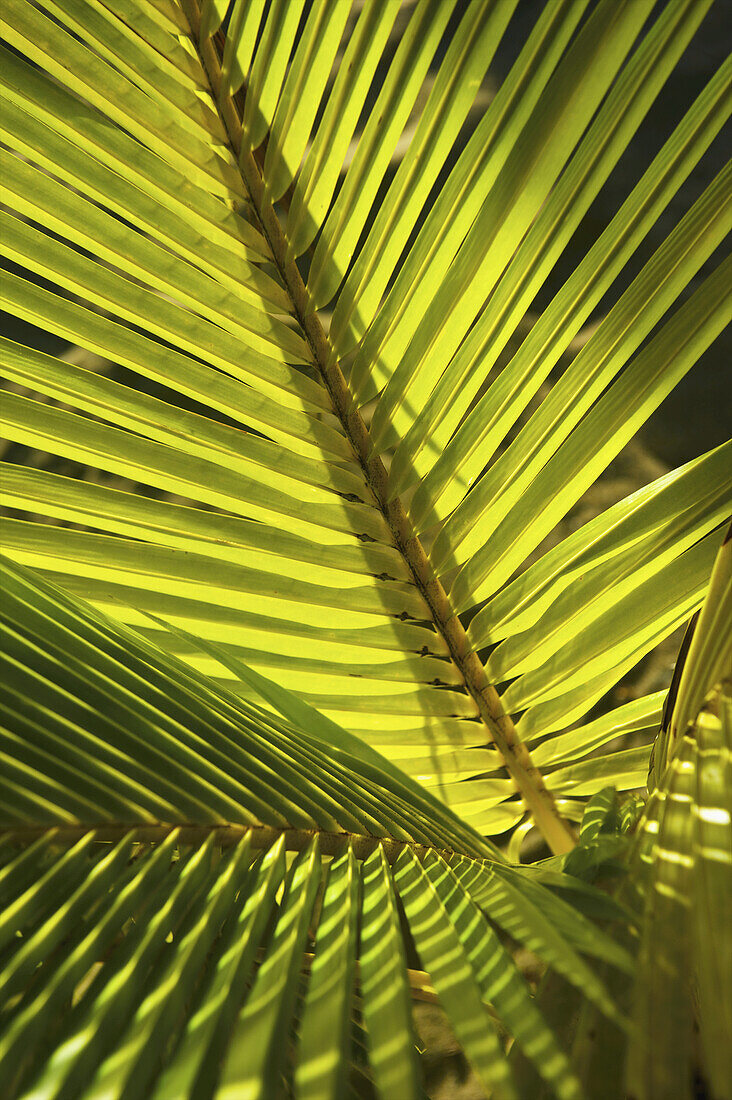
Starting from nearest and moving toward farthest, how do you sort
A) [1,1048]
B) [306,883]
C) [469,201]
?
1. [1,1048]
2. [306,883]
3. [469,201]

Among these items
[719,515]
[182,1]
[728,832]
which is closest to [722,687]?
[728,832]

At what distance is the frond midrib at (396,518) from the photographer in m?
0.57

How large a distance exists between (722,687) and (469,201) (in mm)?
364

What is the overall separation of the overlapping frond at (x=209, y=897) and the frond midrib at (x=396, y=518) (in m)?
0.22

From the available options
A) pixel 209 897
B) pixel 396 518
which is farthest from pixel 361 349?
pixel 209 897

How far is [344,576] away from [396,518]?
7 centimetres

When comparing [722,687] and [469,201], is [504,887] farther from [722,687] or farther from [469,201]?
[469,201]

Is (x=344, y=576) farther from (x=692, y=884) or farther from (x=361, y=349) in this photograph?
(x=692, y=884)

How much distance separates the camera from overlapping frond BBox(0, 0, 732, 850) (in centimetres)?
48

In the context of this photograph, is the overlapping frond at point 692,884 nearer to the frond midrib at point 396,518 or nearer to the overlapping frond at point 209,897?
the overlapping frond at point 209,897

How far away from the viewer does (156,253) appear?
54 centimetres

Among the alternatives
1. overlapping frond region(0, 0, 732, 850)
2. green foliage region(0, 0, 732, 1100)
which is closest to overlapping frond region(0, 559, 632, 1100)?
green foliage region(0, 0, 732, 1100)

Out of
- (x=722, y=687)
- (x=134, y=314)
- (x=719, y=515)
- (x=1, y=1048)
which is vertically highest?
(x=134, y=314)

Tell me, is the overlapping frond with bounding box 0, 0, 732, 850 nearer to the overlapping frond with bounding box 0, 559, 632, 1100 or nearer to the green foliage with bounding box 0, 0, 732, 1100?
the green foliage with bounding box 0, 0, 732, 1100
